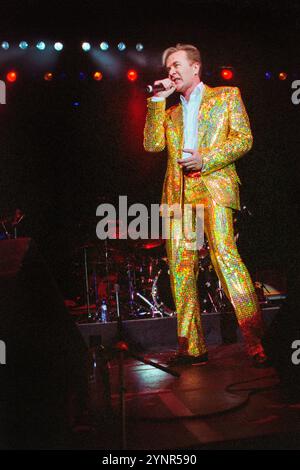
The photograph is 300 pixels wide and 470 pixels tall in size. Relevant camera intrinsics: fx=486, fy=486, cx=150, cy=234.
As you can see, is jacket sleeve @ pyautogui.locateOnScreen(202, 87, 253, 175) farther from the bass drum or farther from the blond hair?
the bass drum

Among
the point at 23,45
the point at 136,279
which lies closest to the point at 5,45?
the point at 23,45

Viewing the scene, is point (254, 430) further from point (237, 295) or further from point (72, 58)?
point (72, 58)

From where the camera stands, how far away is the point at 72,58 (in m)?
6.96

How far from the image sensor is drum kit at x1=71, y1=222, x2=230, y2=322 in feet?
22.5

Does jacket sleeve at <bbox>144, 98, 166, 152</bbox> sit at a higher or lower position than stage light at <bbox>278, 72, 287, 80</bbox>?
lower

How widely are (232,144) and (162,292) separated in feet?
14.4

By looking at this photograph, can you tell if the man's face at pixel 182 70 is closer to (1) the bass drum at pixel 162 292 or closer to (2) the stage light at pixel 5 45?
(2) the stage light at pixel 5 45

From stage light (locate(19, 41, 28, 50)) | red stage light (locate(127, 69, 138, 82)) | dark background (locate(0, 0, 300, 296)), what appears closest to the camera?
dark background (locate(0, 0, 300, 296))

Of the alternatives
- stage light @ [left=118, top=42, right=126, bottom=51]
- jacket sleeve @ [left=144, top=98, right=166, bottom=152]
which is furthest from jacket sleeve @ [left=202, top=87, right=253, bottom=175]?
stage light @ [left=118, top=42, right=126, bottom=51]

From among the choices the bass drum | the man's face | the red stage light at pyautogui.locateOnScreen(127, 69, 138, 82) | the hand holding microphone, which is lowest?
the bass drum

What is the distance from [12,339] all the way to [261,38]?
20.1ft

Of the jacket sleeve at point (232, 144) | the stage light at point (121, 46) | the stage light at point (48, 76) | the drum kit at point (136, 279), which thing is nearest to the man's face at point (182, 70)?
the jacket sleeve at point (232, 144)

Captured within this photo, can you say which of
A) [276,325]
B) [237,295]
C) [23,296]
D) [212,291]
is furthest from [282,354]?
[212,291]

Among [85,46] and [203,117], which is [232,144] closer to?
[203,117]
